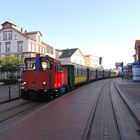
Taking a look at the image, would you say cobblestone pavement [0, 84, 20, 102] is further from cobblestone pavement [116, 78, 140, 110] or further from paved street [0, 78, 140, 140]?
paved street [0, 78, 140, 140]

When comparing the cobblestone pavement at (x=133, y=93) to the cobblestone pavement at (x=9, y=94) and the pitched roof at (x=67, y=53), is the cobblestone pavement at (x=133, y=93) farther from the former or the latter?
the pitched roof at (x=67, y=53)

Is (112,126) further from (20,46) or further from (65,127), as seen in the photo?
(20,46)

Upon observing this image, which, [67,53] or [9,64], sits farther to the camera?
[67,53]

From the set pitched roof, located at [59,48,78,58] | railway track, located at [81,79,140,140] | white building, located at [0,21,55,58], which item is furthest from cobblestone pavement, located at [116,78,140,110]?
pitched roof, located at [59,48,78,58]

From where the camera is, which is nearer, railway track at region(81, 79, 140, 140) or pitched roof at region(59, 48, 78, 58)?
railway track at region(81, 79, 140, 140)

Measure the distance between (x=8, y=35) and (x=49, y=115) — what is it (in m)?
70.1

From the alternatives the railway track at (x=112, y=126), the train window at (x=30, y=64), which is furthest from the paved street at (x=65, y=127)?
the train window at (x=30, y=64)

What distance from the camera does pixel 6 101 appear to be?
76.6ft

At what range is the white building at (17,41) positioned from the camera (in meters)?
81.2

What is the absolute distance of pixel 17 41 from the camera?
8244 centimetres

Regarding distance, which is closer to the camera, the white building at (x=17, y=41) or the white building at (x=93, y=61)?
the white building at (x=17, y=41)

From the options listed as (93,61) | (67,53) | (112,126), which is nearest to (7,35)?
(67,53)

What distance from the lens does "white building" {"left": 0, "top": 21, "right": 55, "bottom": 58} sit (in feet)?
266

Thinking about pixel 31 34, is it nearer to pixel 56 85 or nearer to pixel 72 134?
pixel 56 85
